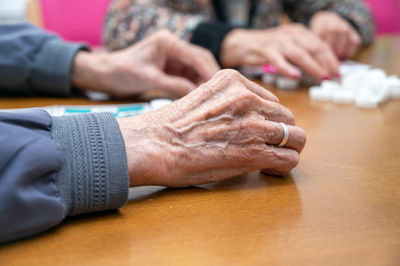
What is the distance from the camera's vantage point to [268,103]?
24.2 inches

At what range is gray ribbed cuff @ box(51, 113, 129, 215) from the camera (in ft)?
1.57

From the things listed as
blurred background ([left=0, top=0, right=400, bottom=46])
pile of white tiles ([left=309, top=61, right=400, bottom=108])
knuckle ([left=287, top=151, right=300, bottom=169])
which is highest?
pile of white tiles ([left=309, top=61, right=400, bottom=108])

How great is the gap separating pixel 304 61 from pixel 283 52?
2.5 inches

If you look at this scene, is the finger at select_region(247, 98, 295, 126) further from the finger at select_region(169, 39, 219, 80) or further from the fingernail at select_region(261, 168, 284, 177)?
the finger at select_region(169, 39, 219, 80)

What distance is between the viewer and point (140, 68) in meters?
0.99

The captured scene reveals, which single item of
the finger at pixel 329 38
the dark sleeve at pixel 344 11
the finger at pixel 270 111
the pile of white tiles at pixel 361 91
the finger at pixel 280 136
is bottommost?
the finger at pixel 280 136

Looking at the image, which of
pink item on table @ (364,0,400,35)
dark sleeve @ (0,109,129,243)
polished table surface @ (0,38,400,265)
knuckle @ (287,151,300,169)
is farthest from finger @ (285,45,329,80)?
pink item on table @ (364,0,400,35)

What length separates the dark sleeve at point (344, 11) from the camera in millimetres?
1585

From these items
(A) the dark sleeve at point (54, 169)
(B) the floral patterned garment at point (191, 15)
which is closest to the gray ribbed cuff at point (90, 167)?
(A) the dark sleeve at point (54, 169)

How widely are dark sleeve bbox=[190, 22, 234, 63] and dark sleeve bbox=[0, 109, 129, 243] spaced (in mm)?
703

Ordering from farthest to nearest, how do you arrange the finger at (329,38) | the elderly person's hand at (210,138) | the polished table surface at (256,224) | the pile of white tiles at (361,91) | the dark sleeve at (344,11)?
the dark sleeve at (344,11), the finger at (329,38), the pile of white tiles at (361,91), the elderly person's hand at (210,138), the polished table surface at (256,224)

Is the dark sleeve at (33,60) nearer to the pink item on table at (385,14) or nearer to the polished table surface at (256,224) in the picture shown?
the polished table surface at (256,224)

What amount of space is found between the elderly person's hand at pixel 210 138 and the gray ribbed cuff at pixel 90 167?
0.03 metres

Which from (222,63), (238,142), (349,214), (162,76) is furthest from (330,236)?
(222,63)
